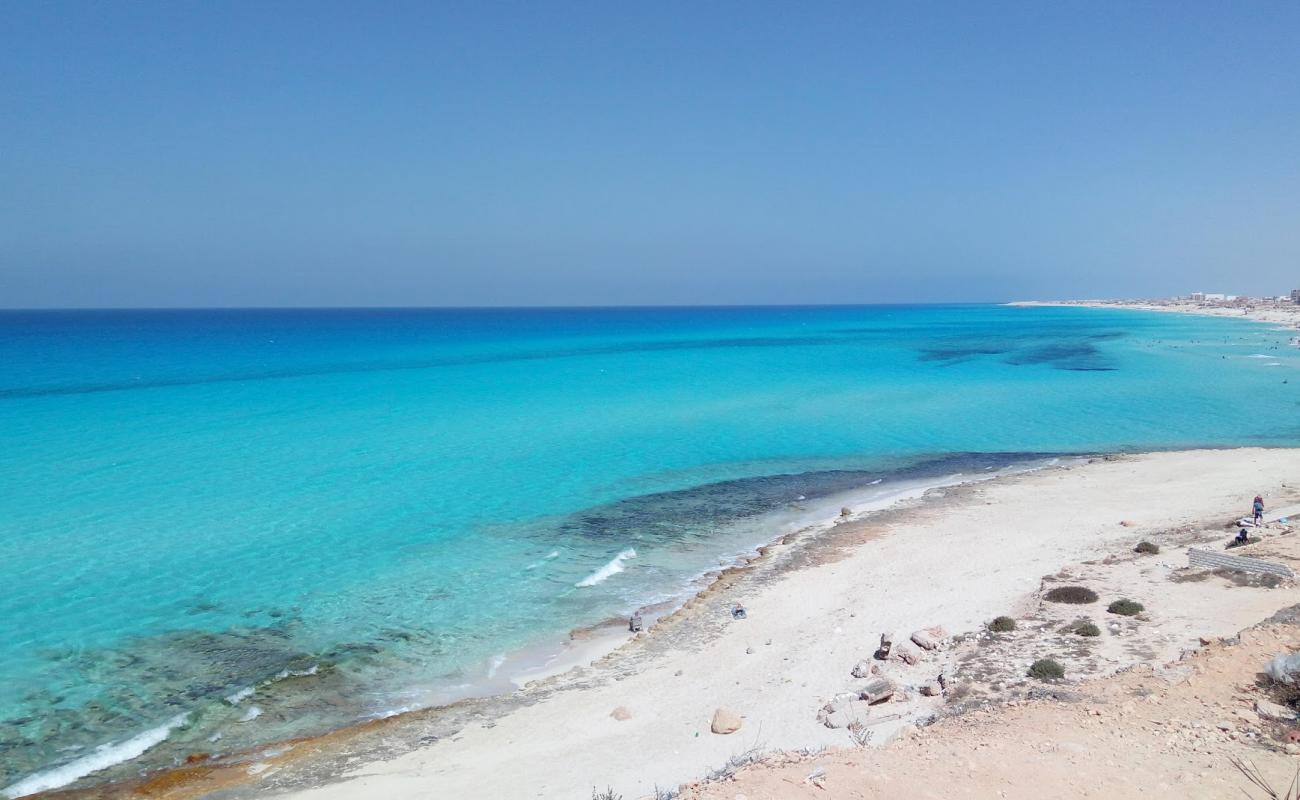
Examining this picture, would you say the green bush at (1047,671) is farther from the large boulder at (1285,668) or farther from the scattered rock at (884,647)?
the large boulder at (1285,668)

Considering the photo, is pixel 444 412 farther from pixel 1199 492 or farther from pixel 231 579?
pixel 1199 492

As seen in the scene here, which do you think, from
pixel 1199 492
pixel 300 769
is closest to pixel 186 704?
pixel 300 769

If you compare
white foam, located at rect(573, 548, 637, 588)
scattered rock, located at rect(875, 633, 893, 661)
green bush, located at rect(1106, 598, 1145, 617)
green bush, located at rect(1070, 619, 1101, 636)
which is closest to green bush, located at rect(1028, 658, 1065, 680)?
green bush, located at rect(1070, 619, 1101, 636)

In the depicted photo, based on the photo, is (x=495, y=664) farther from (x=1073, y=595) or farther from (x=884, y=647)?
(x=1073, y=595)

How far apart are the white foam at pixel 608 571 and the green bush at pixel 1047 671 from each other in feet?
38.4

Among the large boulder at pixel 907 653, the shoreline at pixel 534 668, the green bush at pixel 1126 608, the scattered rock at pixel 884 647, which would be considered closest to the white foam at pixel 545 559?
the shoreline at pixel 534 668

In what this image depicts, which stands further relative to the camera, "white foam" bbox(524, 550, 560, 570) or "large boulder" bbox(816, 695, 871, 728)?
"white foam" bbox(524, 550, 560, 570)

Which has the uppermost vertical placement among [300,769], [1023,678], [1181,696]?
[1181,696]

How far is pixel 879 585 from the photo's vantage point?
19.6m

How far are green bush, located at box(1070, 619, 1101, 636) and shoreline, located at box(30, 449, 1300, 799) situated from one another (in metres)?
1.92

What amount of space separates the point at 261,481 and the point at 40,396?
122 ft

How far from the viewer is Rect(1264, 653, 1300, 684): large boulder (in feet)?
33.8

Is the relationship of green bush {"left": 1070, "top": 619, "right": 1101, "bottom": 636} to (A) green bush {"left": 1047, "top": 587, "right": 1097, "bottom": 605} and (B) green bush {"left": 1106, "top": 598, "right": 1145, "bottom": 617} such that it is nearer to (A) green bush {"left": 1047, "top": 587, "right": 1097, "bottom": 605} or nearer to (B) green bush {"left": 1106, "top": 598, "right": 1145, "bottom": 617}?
(B) green bush {"left": 1106, "top": 598, "right": 1145, "bottom": 617}

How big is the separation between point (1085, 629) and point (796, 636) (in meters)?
5.95
